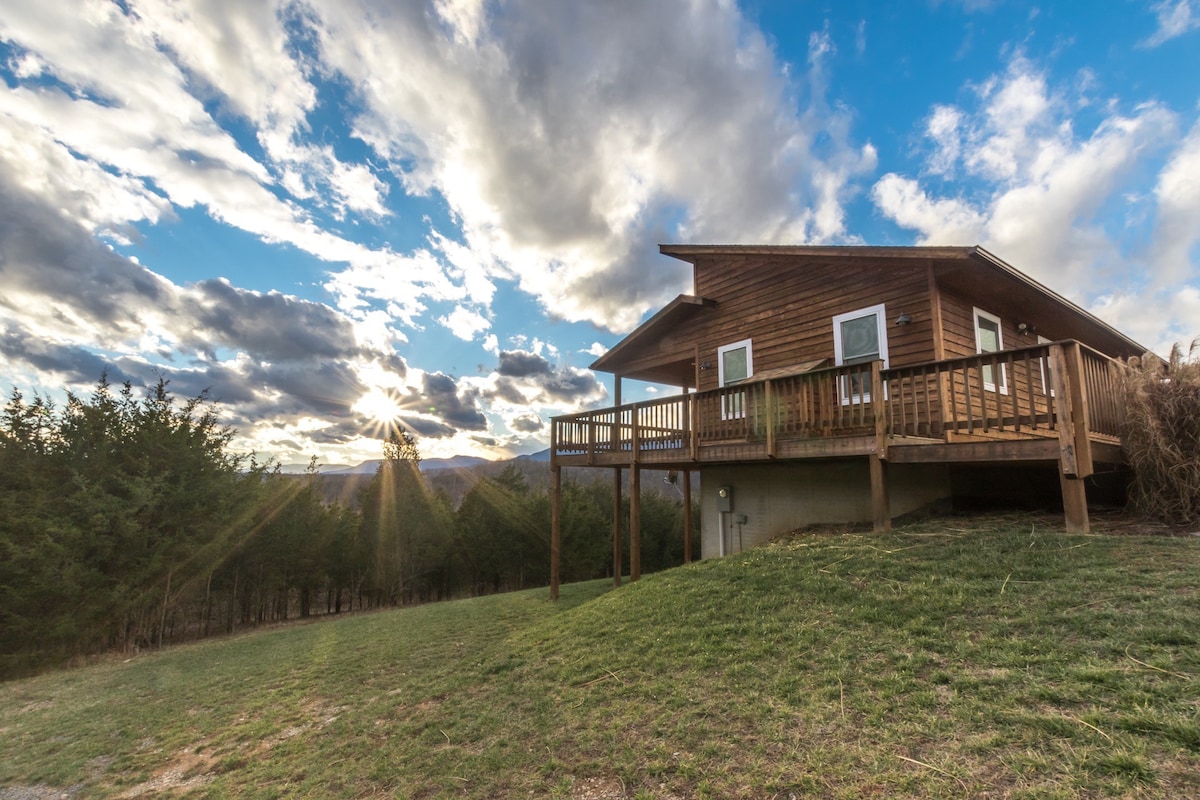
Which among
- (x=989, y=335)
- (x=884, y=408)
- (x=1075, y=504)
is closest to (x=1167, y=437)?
(x=1075, y=504)

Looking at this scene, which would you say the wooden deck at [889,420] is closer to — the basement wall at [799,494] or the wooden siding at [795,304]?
the basement wall at [799,494]

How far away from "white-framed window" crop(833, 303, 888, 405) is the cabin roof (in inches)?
39.1

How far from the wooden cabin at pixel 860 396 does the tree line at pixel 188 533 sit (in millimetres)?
12264

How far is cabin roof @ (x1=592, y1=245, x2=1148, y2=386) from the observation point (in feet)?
26.7

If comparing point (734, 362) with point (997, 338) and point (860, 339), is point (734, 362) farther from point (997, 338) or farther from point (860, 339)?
point (997, 338)

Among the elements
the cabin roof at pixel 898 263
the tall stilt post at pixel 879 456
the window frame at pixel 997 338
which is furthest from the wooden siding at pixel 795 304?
the tall stilt post at pixel 879 456

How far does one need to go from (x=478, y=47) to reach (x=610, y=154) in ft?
10.4

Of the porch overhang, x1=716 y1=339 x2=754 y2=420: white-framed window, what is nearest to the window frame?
x1=716 y1=339 x2=754 y2=420: white-framed window

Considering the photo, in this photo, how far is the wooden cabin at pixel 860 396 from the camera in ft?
20.1

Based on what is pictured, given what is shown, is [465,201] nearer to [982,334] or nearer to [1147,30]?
[982,334]

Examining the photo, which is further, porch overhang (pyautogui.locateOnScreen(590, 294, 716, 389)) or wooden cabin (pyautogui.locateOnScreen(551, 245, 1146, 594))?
porch overhang (pyautogui.locateOnScreen(590, 294, 716, 389))

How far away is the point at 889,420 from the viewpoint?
6965 millimetres

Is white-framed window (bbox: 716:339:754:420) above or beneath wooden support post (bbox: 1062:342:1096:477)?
above

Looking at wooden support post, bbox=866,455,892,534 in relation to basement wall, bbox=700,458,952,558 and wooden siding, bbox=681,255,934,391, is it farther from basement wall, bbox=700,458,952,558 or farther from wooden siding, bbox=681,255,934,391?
wooden siding, bbox=681,255,934,391
